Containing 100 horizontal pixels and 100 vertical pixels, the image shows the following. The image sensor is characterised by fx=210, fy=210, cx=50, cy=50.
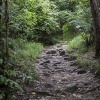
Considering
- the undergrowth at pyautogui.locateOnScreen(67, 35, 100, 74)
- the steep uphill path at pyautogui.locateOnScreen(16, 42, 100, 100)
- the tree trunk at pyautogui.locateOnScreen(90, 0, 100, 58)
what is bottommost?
the steep uphill path at pyautogui.locateOnScreen(16, 42, 100, 100)

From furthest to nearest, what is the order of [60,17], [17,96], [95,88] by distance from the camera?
[60,17] → [95,88] → [17,96]

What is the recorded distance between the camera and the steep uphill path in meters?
6.01

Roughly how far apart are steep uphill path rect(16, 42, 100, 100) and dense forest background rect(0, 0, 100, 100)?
1.36 feet

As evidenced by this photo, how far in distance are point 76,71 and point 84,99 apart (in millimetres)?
2980

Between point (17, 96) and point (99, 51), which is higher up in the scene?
point (99, 51)

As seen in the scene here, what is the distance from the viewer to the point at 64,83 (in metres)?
7.34

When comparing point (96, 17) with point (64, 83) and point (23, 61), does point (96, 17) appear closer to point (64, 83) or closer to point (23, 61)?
point (64, 83)

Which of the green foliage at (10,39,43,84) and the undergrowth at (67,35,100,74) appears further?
the undergrowth at (67,35,100,74)

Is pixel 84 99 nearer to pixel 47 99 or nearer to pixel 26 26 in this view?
pixel 47 99

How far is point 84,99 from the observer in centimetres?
583

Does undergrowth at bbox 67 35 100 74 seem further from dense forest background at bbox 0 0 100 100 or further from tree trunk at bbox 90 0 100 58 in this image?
tree trunk at bbox 90 0 100 58

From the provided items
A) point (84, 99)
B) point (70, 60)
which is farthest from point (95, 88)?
point (70, 60)

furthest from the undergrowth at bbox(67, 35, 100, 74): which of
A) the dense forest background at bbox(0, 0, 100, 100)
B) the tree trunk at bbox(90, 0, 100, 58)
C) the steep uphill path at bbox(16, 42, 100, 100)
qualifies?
the tree trunk at bbox(90, 0, 100, 58)

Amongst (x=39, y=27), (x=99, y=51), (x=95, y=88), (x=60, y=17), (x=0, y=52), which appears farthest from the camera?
(x=60, y=17)
